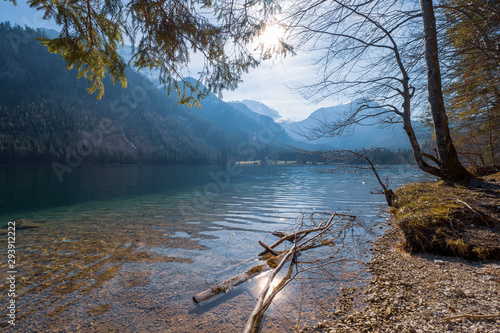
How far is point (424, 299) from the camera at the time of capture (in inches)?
120

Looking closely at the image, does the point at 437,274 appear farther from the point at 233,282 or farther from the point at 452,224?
the point at 233,282

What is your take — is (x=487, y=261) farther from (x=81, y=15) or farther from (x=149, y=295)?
(x=81, y=15)

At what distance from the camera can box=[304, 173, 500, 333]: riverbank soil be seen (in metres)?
2.65

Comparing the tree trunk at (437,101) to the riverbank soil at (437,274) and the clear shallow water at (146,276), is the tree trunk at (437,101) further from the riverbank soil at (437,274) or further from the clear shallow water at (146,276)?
the clear shallow water at (146,276)

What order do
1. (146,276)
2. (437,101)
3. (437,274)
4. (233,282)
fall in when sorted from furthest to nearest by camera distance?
(437,101)
(146,276)
(233,282)
(437,274)

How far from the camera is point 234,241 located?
24.9 feet

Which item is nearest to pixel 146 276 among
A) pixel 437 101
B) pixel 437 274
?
pixel 437 274

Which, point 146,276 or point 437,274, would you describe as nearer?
point 437,274

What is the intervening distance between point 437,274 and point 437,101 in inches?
189

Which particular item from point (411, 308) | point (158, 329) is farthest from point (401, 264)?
point (158, 329)

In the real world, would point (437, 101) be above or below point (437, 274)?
above

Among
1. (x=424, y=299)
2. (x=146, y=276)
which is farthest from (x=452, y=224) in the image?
(x=146, y=276)

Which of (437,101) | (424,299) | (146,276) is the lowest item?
(146,276)

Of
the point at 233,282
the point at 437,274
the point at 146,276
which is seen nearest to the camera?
the point at 437,274
